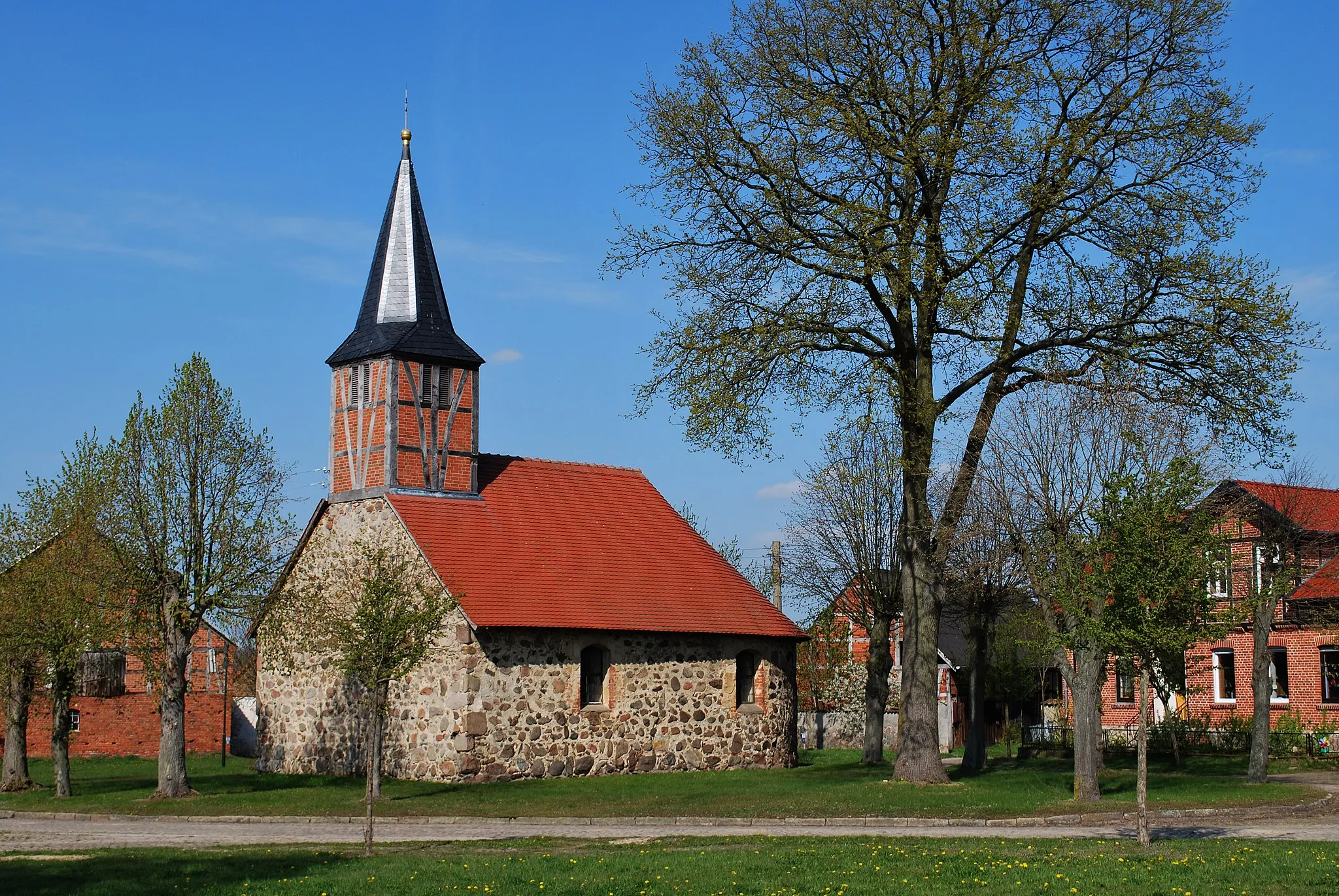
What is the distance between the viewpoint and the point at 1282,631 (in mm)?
38094

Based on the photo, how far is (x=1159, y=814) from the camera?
68.7 ft

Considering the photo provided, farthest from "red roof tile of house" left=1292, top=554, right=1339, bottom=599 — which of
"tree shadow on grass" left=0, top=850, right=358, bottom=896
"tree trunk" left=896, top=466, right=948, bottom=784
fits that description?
"tree shadow on grass" left=0, top=850, right=358, bottom=896

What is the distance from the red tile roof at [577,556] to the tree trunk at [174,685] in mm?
5293

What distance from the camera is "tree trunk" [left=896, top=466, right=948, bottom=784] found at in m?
25.6

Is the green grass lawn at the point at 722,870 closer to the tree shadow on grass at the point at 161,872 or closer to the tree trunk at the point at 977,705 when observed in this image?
the tree shadow on grass at the point at 161,872

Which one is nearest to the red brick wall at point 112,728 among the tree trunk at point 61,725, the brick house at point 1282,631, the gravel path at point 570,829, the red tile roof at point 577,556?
the tree trunk at point 61,725

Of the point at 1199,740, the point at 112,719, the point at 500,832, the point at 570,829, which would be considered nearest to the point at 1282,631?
the point at 1199,740

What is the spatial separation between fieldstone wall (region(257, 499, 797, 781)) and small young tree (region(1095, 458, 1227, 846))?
48.5 feet

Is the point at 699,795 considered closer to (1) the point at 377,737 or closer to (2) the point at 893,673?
(1) the point at 377,737

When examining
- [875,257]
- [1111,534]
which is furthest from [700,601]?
[1111,534]

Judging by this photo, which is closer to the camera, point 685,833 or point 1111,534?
point 1111,534

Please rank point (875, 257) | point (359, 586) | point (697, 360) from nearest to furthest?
point (875, 257) < point (697, 360) < point (359, 586)

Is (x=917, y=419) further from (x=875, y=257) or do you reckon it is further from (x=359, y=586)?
(x=359, y=586)

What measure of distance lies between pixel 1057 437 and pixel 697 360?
6.75 m
